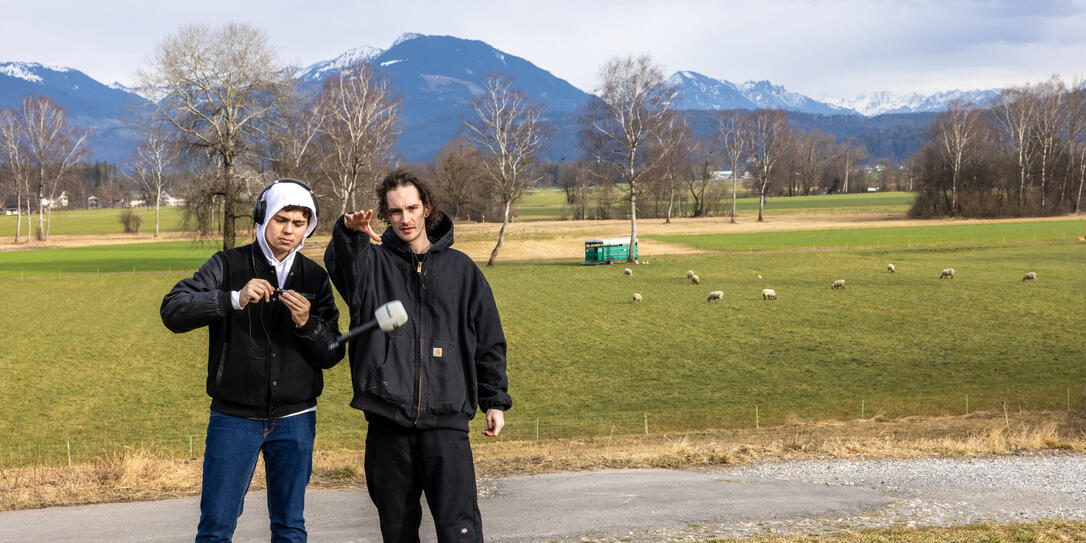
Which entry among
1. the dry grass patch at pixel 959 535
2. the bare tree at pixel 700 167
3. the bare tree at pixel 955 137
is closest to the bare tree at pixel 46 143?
the bare tree at pixel 700 167

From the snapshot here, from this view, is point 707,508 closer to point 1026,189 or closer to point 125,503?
point 125,503

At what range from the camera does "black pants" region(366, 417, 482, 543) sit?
397 cm

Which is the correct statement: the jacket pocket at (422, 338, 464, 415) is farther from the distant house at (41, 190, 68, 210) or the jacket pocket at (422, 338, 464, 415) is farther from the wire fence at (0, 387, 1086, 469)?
the distant house at (41, 190, 68, 210)

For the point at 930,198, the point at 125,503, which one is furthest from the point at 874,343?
the point at 930,198

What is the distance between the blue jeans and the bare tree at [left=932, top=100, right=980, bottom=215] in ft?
301

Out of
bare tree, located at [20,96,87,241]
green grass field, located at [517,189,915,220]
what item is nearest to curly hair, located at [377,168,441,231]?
bare tree, located at [20,96,87,241]

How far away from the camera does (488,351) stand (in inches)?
166

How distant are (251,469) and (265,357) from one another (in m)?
0.57

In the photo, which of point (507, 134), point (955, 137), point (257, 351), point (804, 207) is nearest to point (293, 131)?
point (507, 134)

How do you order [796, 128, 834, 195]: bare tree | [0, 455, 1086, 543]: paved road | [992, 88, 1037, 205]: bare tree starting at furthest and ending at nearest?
1. [796, 128, 834, 195]: bare tree
2. [992, 88, 1037, 205]: bare tree
3. [0, 455, 1086, 543]: paved road

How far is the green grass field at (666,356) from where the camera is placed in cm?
1441

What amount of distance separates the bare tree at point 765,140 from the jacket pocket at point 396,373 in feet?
312

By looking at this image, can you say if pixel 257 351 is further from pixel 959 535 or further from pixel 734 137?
pixel 734 137

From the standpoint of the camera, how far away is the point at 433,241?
4281 mm
